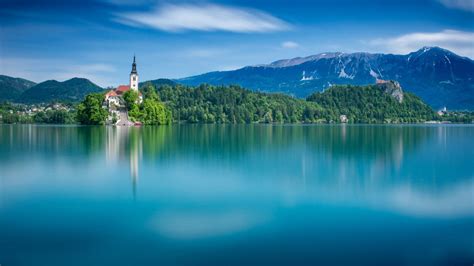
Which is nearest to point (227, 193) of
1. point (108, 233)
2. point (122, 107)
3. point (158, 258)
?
point (108, 233)

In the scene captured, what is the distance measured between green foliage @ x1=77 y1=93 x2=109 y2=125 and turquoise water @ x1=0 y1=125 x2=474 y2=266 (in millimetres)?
85386

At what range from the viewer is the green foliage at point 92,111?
11288 centimetres

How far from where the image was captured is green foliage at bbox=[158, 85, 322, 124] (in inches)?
6457

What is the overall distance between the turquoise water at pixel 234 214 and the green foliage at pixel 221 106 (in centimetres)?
13377

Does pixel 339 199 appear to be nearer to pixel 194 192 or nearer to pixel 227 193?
pixel 227 193

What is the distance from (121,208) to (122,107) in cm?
10800

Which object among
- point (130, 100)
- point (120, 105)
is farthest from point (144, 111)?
point (120, 105)

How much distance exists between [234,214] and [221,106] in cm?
15926

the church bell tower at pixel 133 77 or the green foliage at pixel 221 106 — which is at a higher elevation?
the church bell tower at pixel 133 77

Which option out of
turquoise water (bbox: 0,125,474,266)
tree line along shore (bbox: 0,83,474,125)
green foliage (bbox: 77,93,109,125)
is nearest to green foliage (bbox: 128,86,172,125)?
tree line along shore (bbox: 0,83,474,125)

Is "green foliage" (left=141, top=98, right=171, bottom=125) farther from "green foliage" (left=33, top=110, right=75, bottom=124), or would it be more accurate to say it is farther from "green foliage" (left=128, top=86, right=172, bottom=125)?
"green foliage" (left=33, top=110, right=75, bottom=124)

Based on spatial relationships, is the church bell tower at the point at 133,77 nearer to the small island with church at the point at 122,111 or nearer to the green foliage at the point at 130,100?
the small island with church at the point at 122,111

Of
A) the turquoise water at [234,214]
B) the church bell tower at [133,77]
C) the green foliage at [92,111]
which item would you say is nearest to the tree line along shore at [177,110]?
the green foliage at [92,111]

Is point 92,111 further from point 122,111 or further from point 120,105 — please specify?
point 120,105
